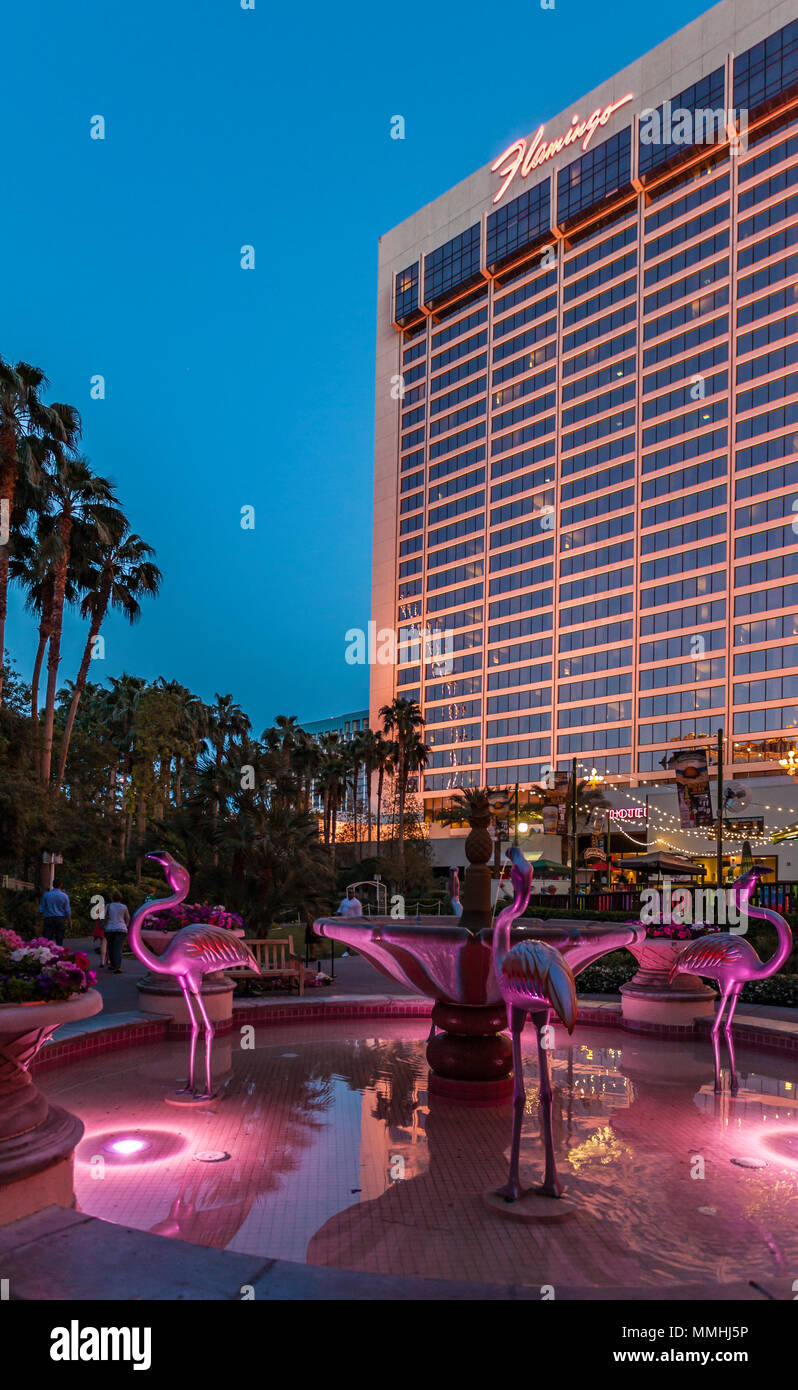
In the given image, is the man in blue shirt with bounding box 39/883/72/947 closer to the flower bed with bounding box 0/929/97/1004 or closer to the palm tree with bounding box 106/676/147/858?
the flower bed with bounding box 0/929/97/1004

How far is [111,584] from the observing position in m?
31.8

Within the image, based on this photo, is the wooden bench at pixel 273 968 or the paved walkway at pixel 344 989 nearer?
the paved walkway at pixel 344 989

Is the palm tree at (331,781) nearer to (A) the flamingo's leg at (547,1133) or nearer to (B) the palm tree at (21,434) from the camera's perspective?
(B) the palm tree at (21,434)

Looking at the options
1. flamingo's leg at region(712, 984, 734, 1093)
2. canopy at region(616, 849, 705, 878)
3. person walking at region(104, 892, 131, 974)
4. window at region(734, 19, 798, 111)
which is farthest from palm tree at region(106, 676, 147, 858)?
window at region(734, 19, 798, 111)

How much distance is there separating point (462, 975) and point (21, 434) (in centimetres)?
2154

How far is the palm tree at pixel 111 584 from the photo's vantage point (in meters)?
30.1

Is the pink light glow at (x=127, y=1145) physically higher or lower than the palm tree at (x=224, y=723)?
lower

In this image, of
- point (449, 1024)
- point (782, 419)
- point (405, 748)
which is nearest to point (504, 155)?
point (782, 419)

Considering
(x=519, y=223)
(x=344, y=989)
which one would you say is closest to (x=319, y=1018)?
(x=344, y=989)

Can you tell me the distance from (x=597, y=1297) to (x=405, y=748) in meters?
67.2

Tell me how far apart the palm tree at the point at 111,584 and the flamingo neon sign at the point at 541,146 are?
206 feet

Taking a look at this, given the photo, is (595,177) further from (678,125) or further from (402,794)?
(402,794)

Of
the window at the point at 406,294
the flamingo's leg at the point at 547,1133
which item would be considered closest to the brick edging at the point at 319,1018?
the flamingo's leg at the point at 547,1133
